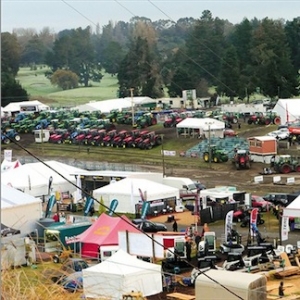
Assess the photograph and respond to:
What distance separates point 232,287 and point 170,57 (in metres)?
23.9

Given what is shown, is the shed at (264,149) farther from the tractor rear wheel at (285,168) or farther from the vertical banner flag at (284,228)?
the vertical banner flag at (284,228)

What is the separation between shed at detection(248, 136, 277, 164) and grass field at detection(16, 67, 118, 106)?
13.0 metres

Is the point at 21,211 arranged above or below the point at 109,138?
below

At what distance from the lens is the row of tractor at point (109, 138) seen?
1612 centimetres

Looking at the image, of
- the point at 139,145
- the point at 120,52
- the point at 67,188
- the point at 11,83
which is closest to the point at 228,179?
the point at 67,188

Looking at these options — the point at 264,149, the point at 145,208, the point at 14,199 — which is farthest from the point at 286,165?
the point at 14,199

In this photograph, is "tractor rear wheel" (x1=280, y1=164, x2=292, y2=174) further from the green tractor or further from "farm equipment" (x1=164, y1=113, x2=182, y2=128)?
"farm equipment" (x1=164, y1=113, x2=182, y2=128)

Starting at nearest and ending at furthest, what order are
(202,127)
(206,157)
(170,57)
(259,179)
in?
(259,179) < (206,157) < (202,127) < (170,57)

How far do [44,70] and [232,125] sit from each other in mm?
14818

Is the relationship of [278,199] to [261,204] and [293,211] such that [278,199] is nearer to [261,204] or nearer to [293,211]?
[261,204]

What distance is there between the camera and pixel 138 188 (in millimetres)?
9680

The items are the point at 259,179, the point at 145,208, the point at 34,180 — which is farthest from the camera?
the point at 259,179

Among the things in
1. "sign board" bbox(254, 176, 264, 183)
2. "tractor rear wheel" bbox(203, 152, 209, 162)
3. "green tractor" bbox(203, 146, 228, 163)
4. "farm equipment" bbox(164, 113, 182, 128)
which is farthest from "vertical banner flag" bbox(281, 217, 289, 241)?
"farm equipment" bbox(164, 113, 182, 128)

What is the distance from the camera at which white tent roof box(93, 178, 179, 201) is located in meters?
9.62
